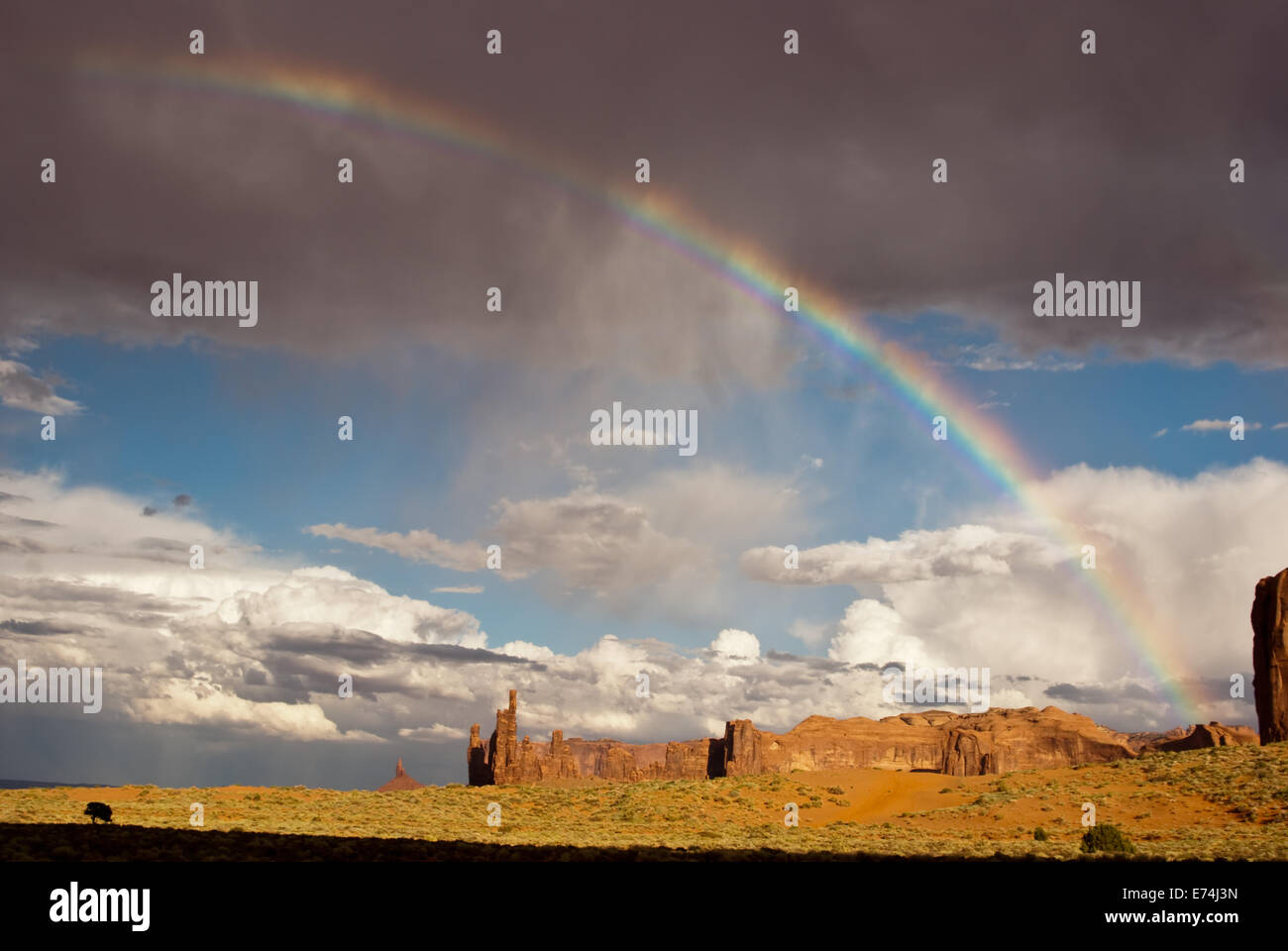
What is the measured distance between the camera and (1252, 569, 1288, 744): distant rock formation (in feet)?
262

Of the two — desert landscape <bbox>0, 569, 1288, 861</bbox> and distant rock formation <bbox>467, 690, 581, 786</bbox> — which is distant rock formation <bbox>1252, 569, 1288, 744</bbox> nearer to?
desert landscape <bbox>0, 569, 1288, 861</bbox>

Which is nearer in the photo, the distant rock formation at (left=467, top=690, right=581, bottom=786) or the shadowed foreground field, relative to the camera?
the shadowed foreground field

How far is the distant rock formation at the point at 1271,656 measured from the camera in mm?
80000

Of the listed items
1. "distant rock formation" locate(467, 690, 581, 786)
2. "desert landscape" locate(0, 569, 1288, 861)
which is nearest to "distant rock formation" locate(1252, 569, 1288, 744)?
"desert landscape" locate(0, 569, 1288, 861)

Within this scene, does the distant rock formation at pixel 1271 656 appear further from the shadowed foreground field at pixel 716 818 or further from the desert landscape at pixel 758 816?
the shadowed foreground field at pixel 716 818

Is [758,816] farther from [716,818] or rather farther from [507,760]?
[507,760]

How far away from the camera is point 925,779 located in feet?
257

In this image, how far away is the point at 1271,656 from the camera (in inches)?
3233

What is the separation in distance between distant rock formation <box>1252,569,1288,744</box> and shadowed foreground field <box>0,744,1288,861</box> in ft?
46.1

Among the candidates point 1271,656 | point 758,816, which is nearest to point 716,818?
point 758,816

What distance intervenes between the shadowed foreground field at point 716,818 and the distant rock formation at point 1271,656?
14042 mm
